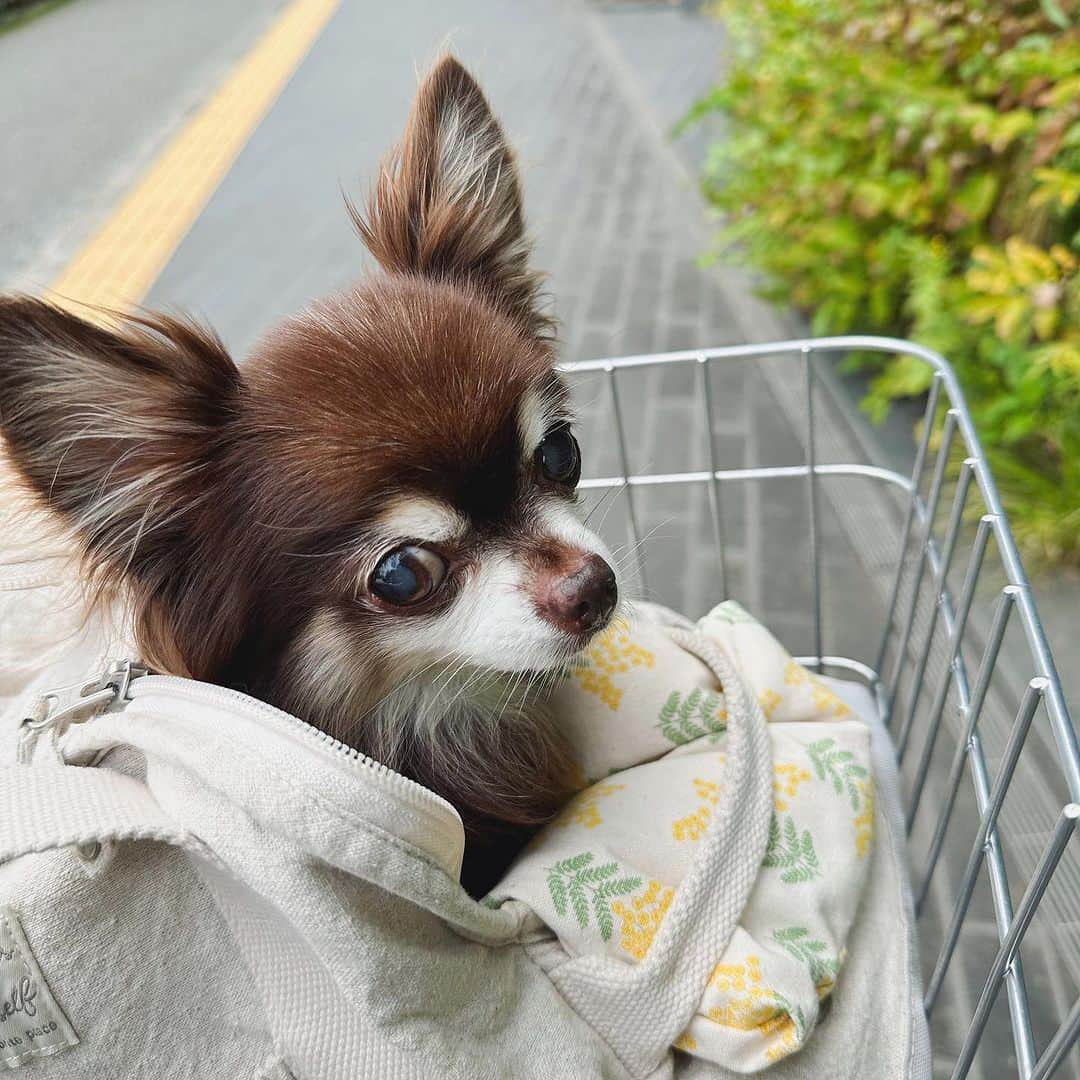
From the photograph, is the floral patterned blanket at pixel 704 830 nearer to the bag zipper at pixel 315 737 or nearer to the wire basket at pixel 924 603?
the wire basket at pixel 924 603

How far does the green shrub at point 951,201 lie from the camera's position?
2309 mm

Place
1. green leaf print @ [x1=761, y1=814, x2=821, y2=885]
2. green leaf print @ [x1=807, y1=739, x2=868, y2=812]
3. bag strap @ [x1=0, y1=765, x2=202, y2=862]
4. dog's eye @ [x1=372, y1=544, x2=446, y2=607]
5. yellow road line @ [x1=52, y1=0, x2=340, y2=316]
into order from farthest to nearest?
yellow road line @ [x1=52, y1=0, x2=340, y2=316] < green leaf print @ [x1=807, y1=739, x2=868, y2=812] < green leaf print @ [x1=761, y1=814, x2=821, y2=885] < dog's eye @ [x1=372, y1=544, x2=446, y2=607] < bag strap @ [x1=0, y1=765, x2=202, y2=862]

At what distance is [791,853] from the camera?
1139mm

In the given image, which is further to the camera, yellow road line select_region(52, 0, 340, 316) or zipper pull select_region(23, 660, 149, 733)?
yellow road line select_region(52, 0, 340, 316)

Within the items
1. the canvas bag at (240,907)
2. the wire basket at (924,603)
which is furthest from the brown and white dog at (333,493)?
the wire basket at (924,603)

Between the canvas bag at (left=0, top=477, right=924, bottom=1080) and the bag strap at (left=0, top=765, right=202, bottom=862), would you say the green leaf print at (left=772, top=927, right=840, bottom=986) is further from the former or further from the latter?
the bag strap at (left=0, top=765, right=202, bottom=862)

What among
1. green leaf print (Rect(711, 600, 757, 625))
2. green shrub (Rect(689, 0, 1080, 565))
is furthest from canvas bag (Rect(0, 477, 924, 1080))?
green shrub (Rect(689, 0, 1080, 565))

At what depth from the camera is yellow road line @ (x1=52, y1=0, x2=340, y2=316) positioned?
98.7 inches

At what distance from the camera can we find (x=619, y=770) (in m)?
1.29

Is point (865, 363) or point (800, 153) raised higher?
point (800, 153)

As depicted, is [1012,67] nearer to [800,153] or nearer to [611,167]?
[800,153]

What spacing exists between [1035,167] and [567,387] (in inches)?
71.9

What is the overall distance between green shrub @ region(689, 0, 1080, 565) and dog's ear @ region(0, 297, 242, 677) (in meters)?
1.98

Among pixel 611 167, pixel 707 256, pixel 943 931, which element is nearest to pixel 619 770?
pixel 943 931
